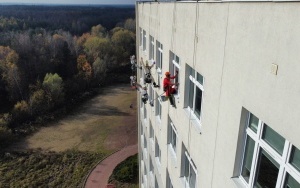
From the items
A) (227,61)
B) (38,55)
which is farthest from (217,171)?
(38,55)

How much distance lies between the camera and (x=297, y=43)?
306 centimetres

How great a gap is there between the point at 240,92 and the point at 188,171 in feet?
15.4

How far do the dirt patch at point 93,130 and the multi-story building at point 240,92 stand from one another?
30476 mm

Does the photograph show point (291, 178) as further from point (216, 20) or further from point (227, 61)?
point (216, 20)

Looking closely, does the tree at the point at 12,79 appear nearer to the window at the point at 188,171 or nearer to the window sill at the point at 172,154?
the window sill at the point at 172,154

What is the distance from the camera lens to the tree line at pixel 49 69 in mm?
48719

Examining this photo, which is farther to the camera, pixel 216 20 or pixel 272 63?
pixel 216 20

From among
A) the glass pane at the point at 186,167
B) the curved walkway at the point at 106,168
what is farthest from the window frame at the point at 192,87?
the curved walkway at the point at 106,168

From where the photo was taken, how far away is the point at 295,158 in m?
3.55

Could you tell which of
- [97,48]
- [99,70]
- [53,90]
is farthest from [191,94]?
[97,48]

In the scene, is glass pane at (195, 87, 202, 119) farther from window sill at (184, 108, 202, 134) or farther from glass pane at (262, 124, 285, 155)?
glass pane at (262, 124, 285, 155)

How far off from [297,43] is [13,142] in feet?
141

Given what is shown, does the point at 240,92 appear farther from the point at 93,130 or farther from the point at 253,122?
the point at 93,130

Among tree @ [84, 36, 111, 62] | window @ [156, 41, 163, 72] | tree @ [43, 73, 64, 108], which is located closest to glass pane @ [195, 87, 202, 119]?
window @ [156, 41, 163, 72]
